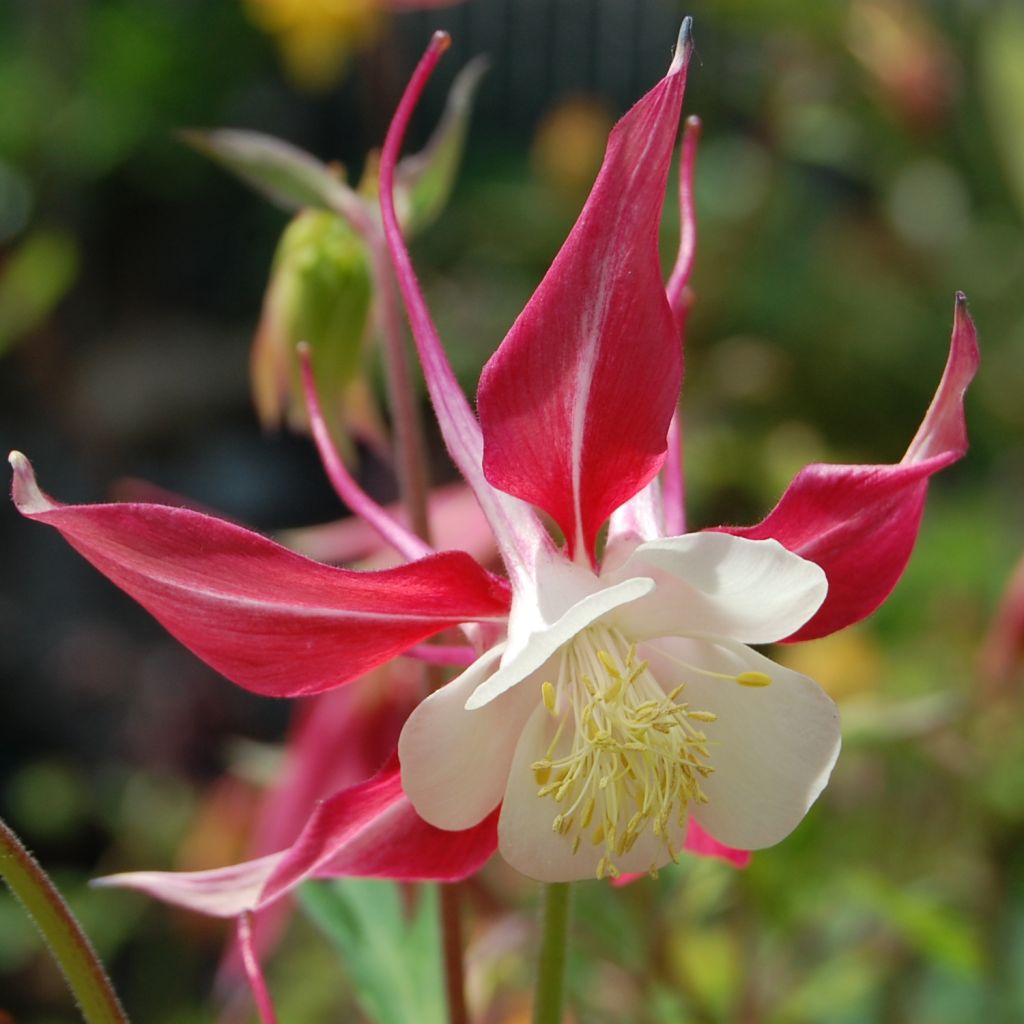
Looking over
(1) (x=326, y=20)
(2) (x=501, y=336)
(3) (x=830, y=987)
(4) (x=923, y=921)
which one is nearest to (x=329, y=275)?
(4) (x=923, y=921)

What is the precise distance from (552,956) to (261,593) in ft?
0.55

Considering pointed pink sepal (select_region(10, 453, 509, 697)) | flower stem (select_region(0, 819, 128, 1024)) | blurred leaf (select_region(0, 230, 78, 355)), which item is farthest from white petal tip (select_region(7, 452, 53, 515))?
blurred leaf (select_region(0, 230, 78, 355))

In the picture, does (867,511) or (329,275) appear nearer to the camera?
(867,511)

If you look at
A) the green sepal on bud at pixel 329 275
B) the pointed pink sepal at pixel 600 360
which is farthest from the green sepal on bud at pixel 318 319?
the pointed pink sepal at pixel 600 360

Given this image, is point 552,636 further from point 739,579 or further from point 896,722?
point 896,722

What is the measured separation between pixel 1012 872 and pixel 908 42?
1.80 meters

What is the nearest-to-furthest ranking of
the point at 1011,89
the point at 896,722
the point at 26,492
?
1. the point at 26,492
2. the point at 896,722
3. the point at 1011,89

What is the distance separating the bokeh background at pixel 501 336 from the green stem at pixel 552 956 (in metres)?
0.23

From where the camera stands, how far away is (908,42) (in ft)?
9.22

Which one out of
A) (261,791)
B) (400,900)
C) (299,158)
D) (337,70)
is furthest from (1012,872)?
(337,70)

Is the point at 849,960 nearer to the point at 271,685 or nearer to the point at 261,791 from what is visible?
the point at 261,791

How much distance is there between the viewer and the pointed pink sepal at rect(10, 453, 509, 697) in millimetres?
432

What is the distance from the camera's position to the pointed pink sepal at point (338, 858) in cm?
48

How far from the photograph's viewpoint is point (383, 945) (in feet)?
2.40
